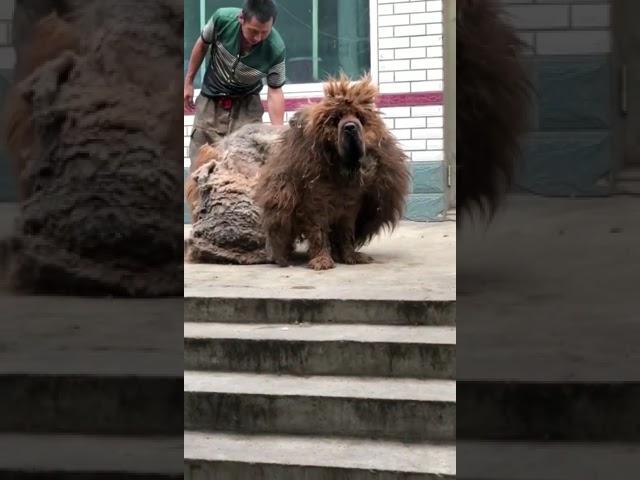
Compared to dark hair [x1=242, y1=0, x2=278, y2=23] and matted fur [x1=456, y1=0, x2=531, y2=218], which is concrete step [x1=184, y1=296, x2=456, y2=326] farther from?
A: matted fur [x1=456, y1=0, x2=531, y2=218]

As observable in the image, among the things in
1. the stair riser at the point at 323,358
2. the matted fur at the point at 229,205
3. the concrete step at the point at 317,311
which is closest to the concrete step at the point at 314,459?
the stair riser at the point at 323,358

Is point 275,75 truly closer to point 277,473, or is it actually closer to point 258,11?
point 258,11

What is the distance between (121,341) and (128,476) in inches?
8.2

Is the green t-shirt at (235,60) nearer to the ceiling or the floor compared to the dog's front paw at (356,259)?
nearer to the ceiling

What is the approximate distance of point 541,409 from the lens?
1.77 metres

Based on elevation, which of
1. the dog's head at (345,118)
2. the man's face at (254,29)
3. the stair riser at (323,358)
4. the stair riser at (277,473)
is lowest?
the stair riser at (277,473)

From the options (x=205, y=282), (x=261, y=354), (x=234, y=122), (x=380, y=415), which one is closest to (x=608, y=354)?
(x=380, y=415)

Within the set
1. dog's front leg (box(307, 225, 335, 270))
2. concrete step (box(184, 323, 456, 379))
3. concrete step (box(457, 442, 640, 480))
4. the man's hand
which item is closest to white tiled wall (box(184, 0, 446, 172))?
the man's hand

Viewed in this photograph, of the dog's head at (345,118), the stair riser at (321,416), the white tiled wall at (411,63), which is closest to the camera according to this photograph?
the stair riser at (321,416)

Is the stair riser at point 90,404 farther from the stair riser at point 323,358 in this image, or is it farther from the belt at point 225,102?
the belt at point 225,102

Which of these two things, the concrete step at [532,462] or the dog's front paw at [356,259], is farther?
the dog's front paw at [356,259]

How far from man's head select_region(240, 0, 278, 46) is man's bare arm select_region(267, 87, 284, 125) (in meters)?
0.36

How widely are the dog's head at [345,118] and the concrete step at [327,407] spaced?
1591mm

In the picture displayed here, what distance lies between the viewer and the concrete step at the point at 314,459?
10.9 feet
